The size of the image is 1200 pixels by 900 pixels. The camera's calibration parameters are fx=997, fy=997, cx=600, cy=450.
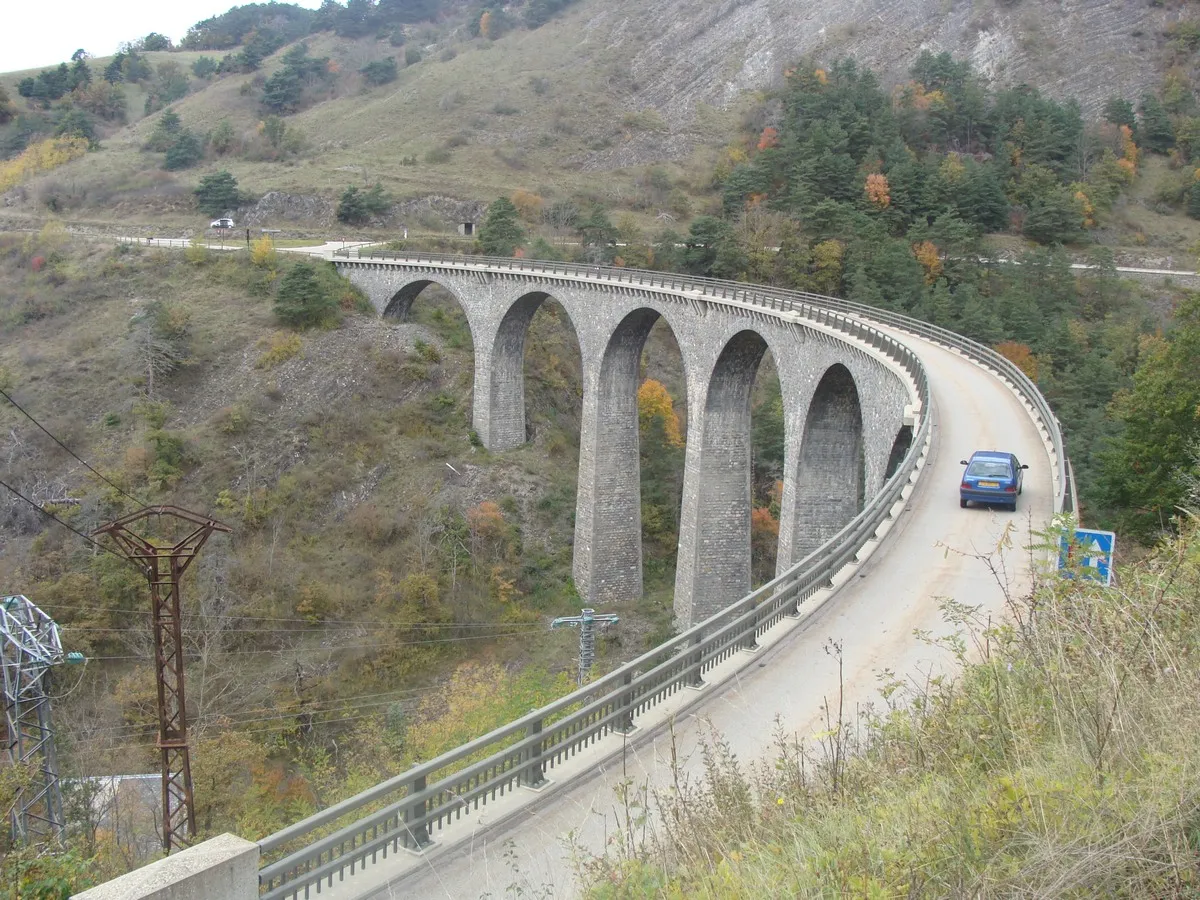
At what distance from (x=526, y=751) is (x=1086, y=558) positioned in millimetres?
6425

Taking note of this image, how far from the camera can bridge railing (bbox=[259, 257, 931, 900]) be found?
7.45 metres

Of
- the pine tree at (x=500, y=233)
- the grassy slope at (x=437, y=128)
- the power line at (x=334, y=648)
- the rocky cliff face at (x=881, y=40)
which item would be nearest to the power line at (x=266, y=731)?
the power line at (x=334, y=648)

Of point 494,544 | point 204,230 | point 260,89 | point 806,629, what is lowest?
point 494,544

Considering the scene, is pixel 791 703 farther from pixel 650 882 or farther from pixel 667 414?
pixel 667 414

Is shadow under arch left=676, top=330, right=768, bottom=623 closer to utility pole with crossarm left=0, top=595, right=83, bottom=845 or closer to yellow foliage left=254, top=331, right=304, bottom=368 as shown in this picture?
utility pole with crossarm left=0, top=595, right=83, bottom=845

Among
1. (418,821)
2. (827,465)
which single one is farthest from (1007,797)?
(827,465)

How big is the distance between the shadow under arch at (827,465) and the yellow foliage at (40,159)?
8279cm

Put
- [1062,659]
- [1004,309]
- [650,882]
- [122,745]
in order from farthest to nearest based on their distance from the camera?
1. [1004,309]
2. [122,745]
3. [1062,659]
4. [650,882]

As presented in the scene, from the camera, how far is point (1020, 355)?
2082 inches

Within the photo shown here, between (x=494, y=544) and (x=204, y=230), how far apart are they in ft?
149

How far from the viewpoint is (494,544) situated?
4409 cm

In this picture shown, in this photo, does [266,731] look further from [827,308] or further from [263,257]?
[263,257]

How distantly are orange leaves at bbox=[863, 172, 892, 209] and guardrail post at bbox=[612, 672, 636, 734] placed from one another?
6471 cm

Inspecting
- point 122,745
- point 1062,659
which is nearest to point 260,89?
point 122,745
